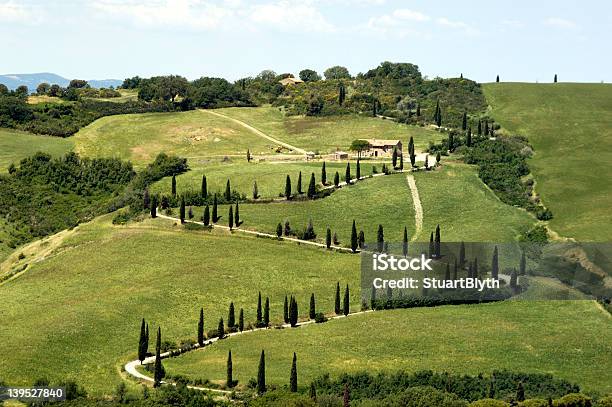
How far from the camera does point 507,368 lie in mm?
100375

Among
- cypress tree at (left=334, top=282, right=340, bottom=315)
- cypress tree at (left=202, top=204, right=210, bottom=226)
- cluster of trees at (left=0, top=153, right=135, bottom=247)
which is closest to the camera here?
cypress tree at (left=334, top=282, right=340, bottom=315)

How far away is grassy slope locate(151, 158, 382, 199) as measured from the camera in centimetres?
16688

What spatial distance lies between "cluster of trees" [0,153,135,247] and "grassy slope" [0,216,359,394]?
14970 millimetres

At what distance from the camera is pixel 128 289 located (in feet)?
421

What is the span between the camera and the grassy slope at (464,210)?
150375 mm

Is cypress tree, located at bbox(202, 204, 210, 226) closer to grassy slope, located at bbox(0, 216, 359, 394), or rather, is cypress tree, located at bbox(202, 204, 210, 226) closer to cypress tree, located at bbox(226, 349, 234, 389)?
grassy slope, located at bbox(0, 216, 359, 394)

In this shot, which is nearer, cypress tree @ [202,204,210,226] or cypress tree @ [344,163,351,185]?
cypress tree @ [202,204,210,226]

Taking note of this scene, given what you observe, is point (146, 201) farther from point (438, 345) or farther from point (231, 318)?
point (438, 345)

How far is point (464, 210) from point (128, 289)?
59969 millimetres

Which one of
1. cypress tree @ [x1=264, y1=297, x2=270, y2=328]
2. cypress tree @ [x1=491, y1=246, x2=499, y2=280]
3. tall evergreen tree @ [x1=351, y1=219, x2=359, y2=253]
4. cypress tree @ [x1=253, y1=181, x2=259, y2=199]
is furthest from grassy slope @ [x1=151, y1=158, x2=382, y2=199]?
cypress tree @ [x1=264, y1=297, x2=270, y2=328]

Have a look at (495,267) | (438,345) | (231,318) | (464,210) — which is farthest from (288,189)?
(438,345)

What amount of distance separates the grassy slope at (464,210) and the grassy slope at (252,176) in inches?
537

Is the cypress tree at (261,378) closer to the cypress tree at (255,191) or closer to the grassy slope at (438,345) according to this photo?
the grassy slope at (438,345)

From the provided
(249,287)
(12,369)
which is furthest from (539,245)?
(12,369)
